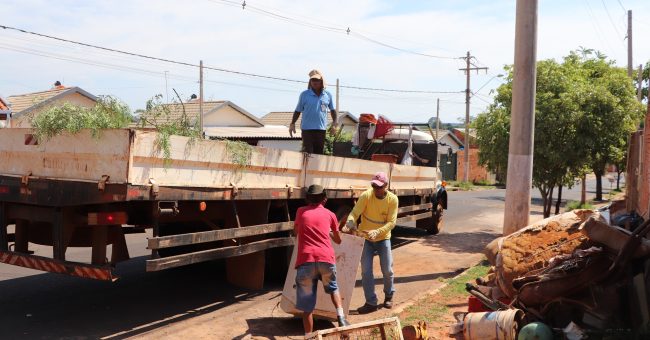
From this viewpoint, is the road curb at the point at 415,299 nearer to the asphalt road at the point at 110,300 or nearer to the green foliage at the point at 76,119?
the asphalt road at the point at 110,300

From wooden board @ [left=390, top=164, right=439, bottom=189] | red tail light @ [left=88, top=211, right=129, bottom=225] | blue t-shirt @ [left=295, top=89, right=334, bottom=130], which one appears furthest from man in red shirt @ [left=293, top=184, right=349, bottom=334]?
wooden board @ [left=390, top=164, right=439, bottom=189]

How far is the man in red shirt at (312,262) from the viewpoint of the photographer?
18.8 feet

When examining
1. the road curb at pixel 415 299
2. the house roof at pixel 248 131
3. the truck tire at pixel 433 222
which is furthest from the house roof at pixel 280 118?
the road curb at pixel 415 299

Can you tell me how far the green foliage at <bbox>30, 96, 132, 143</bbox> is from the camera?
5.75m

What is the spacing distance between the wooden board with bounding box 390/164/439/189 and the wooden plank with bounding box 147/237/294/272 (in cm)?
364

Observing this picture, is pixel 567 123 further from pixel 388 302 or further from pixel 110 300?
pixel 110 300

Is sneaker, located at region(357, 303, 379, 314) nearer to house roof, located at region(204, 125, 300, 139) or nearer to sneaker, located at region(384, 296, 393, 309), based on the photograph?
sneaker, located at region(384, 296, 393, 309)

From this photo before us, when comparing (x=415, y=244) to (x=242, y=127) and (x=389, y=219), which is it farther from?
(x=242, y=127)

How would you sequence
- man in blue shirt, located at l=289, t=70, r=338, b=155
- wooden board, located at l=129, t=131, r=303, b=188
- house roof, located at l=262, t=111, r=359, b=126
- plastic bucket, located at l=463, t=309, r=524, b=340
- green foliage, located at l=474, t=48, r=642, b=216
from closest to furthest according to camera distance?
plastic bucket, located at l=463, t=309, r=524, b=340, wooden board, located at l=129, t=131, r=303, b=188, man in blue shirt, located at l=289, t=70, r=338, b=155, green foliage, located at l=474, t=48, r=642, b=216, house roof, located at l=262, t=111, r=359, b=126

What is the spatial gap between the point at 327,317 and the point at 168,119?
2.59m

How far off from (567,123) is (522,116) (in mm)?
4107

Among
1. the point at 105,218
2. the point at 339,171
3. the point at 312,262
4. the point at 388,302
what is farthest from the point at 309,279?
the point at 339,171

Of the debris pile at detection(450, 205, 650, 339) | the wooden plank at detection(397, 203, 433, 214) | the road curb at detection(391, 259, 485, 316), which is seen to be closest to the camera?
the debris pile at detection(450, 205, 650, 339)

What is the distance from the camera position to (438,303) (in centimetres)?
725
